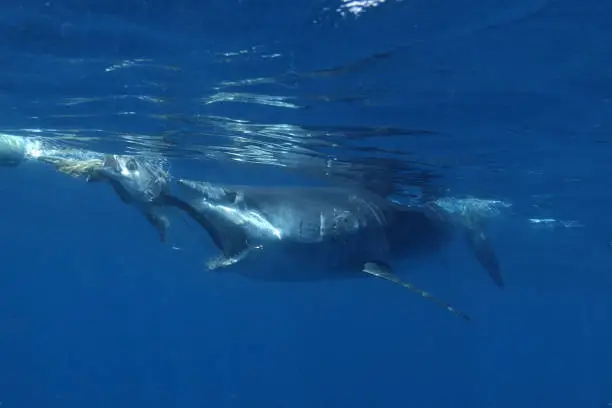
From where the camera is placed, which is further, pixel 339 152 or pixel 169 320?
pixel 169 320

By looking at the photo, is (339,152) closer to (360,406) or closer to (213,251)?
(213,251)

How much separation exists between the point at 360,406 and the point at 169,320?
49.7 meters

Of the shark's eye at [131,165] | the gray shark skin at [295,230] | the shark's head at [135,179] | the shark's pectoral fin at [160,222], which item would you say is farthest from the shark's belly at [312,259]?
the shark's eye at [131,165]

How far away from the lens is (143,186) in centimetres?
1029

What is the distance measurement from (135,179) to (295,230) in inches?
108

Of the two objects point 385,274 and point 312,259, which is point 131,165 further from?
point 385,274

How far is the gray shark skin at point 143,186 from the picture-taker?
33.2ft

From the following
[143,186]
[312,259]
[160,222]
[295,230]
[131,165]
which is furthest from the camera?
[131,165]

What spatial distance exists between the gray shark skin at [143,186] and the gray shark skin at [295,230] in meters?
0.40

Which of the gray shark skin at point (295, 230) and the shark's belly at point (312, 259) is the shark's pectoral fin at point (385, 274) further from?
the shark's belly at point (312, 259)

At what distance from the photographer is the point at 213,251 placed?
1080 cm

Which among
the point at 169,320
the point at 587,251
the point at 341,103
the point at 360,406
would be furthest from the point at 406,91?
the point at 169,320

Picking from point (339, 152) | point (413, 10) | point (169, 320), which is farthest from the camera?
point (169, 320)

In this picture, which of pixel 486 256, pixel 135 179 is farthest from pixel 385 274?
pixel 486 256
